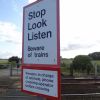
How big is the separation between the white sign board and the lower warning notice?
13cm

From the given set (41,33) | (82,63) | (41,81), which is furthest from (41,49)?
(82,63)

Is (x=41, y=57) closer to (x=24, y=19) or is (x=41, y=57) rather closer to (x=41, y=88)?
(x=41, y=88)

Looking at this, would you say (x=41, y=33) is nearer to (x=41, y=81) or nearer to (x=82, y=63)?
(x=41, y=81)

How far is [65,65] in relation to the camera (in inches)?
1596

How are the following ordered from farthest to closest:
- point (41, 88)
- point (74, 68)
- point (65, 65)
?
point (65, 65), point (74, 68), point (41, 88)

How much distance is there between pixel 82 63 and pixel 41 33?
98.5 ft

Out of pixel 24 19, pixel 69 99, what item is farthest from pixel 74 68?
pixel 24 19

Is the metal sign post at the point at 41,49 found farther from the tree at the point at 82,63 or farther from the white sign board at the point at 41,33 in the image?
the tree at the point at 82,63

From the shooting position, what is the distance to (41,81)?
13.5ft

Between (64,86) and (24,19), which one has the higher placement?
(24,19)

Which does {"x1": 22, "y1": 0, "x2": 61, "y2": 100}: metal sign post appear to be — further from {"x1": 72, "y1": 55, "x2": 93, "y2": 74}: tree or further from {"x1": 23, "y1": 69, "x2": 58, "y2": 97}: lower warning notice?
{"x1": 72, "y1": 55, "x2": 93, "y2": 74}: tree

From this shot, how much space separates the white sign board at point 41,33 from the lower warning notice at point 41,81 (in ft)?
0.41

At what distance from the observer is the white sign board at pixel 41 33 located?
154 inches

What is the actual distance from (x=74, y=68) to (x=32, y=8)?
30.7 metres
